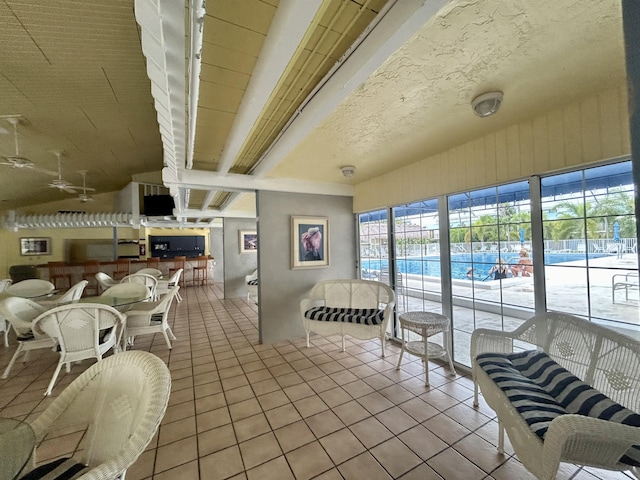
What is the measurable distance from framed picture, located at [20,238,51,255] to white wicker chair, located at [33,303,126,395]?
817 centimetres

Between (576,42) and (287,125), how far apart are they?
1694 mm

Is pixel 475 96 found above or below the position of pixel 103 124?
below

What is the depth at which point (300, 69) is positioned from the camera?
133cm

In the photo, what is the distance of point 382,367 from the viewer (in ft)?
8.70

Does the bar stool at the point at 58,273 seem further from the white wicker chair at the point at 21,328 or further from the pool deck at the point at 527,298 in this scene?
the pool deck at the point at 527,298

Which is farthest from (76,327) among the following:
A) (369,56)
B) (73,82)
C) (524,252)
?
(524,252)

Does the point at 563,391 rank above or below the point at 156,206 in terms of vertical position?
below

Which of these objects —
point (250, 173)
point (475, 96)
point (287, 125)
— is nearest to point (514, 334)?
point (475, 96)

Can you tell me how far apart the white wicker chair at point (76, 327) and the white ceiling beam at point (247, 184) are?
1.56 metres

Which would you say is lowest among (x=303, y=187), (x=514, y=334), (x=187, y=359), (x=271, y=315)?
(x=187, y=359)

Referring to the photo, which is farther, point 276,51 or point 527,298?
point 527,298

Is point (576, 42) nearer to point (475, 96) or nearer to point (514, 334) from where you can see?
point (475, 96)

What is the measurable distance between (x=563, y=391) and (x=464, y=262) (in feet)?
4.62

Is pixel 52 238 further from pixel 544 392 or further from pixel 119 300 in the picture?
pixel 544 392
